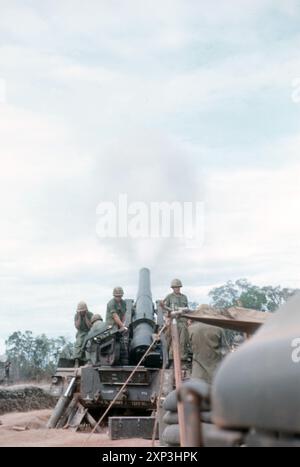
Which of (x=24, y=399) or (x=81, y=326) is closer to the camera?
(x=81, y=326)

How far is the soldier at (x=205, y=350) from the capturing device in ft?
32.1

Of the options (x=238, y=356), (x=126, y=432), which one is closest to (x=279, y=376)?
(x=238, y=356)

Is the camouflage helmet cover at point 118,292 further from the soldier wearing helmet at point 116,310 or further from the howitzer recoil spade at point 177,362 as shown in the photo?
the howitzer recoil spade at point 177,362

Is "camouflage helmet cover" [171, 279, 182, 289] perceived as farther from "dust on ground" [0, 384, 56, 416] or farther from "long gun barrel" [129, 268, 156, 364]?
"dust on ground" [0, 384, 56, 416]

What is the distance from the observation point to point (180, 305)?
13242 millimetres

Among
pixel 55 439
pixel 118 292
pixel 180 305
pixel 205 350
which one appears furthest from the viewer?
pixel 118 292

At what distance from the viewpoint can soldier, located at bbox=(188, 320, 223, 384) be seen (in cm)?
979

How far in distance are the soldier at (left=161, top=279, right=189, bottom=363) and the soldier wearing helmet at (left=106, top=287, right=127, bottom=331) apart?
4.32 ft

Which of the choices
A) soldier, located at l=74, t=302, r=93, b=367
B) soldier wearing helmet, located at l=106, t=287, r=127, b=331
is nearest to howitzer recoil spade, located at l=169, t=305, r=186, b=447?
soldier wearing helmet, located at l=106, t=287, r=127, b=331

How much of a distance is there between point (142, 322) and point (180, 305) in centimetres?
178

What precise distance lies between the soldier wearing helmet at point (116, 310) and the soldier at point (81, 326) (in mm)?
1016

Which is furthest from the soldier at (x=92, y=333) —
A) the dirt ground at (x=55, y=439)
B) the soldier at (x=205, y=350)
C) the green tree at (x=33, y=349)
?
the green tree at (x=33, y=349)

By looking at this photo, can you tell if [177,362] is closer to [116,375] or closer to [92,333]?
[116,375]

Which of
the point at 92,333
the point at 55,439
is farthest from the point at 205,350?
the point at 92,333
